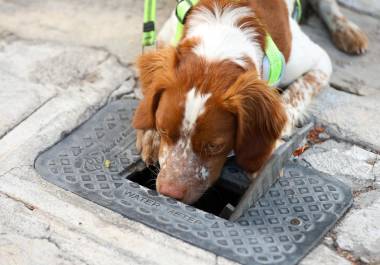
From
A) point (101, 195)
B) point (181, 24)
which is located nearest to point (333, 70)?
point (181, 24)

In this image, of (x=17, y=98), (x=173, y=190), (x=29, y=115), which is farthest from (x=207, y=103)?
(x=17, y=98)

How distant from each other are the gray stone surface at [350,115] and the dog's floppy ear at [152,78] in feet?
3.10

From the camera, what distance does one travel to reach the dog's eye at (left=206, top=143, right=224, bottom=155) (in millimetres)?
2682

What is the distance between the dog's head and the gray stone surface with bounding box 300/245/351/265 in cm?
45

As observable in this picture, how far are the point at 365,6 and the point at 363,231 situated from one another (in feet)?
7.63

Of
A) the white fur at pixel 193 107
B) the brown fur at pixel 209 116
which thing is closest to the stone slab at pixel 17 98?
the brown fur at pixel 209 116

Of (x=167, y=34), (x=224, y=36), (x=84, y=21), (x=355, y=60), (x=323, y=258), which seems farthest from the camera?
(x=84, y=21)

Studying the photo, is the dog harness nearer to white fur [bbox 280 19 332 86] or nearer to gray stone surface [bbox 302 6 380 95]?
white fur [bbox 280 19 332 86]

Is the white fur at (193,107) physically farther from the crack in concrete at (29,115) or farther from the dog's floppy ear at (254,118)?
the crack in concrete at (29,115)

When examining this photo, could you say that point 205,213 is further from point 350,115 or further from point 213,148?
point 350,115

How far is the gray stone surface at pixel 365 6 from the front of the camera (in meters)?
4.57

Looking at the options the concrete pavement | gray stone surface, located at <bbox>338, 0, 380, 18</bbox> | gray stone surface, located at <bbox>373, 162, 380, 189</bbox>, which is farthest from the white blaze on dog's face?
gray stone surface, located at <bbox>338, 0, 380, 18</bbox>

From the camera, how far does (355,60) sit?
4.05 metres

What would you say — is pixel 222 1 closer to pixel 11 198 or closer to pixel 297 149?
pixel 297 149
